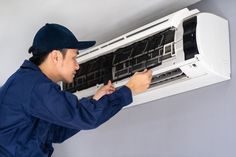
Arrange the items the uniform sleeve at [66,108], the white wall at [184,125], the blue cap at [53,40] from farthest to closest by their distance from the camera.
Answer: the white wall at [184,125] → the blue cap at [53,40] → the uniform sleeve at [66,108]

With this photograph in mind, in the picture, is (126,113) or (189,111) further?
(126,113)

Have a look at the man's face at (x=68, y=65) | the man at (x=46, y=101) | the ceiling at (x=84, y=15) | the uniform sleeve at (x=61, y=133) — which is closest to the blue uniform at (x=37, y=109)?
the man at (x=46, y=101)

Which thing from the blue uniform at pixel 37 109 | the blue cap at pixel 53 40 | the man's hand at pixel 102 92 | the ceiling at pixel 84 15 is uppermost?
the ceiling at pixel 84 15

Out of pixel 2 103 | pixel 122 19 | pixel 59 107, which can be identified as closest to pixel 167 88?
pixel 122 19

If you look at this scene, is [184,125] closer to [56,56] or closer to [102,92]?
[102,92]

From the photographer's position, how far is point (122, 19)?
1920mm

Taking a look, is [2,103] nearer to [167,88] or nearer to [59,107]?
[59,107]

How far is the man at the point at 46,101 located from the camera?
54.9 inches

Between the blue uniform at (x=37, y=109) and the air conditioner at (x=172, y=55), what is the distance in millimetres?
281

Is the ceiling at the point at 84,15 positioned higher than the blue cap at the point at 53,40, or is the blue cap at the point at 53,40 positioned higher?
the ceiling at the point at 84,15

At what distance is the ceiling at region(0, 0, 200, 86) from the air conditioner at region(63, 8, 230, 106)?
0.39 ft

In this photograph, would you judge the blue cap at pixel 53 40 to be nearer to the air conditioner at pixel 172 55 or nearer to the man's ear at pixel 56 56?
the man's ear at pixel 56 56

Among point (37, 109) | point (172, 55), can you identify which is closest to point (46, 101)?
point (37, 109)

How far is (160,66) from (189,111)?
0.31 meters
